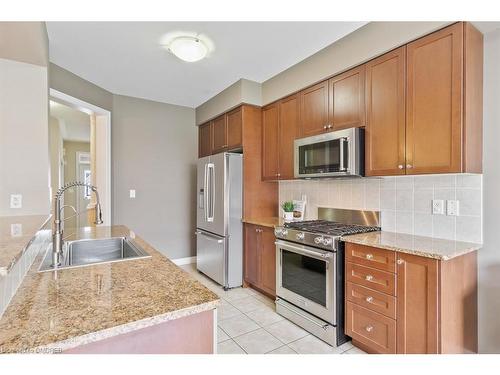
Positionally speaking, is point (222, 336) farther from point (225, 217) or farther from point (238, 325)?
point (225, 217)

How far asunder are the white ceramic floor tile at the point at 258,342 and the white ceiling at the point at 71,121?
375 centimetres

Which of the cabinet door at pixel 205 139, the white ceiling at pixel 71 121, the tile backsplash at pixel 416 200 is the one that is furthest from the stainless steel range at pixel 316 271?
the white ceiling at pixel 71 121

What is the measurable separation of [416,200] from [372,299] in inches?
34.0

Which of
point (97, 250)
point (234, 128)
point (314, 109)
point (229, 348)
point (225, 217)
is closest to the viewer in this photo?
point (97, 250)

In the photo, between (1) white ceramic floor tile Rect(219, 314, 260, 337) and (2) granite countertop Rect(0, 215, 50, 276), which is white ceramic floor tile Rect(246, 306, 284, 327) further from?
(2) granite countertop Rect(0, 215, 50, 276)

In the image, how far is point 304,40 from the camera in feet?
7.85

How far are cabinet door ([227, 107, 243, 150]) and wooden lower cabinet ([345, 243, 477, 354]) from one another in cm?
192

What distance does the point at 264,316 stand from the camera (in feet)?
8.53

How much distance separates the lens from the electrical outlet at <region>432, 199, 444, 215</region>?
2035 millimetres

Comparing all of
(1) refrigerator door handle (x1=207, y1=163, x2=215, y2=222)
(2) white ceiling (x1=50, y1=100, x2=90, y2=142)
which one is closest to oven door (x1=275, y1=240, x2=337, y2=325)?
(1) refrigerator door handle (x1=207, y1=163, x2=215, y2=222)

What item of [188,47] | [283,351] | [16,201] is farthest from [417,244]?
[16,201]

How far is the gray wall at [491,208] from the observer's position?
184 centimetres
